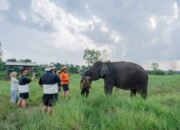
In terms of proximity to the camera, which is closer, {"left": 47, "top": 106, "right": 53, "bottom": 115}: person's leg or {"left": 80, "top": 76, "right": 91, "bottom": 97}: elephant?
{"left": 47, "top": 106, "right": 53, "bottom": 115}: person's leg

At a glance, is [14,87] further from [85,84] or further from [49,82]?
[49,82]

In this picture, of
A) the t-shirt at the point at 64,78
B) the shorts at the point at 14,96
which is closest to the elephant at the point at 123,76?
the t-shirt at the point at 64,78

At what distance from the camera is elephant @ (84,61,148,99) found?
44.8 feet

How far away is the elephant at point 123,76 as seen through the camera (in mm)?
13648

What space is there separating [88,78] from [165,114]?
5.91 meters

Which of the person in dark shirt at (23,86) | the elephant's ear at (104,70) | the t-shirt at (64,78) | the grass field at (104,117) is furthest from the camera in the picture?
the t-shirt at (64,78)

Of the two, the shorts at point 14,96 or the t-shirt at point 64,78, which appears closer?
the shorts at point 14,96

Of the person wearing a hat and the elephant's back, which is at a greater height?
the elephant's back

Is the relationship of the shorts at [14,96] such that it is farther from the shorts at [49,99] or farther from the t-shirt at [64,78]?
the shorts at [49,99]

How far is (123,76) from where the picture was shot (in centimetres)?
1367

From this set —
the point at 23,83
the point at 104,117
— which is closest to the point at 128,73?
the point at 23,83

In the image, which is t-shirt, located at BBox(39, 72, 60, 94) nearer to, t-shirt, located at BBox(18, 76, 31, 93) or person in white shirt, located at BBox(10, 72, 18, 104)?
t-shirt, located at BBox(18, 76, 31, 93)

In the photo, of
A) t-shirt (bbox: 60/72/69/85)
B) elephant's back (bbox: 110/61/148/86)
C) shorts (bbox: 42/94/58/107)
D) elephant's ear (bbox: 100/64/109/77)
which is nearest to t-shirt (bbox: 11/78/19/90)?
t-shirt (bbox: 60/72/69/85)

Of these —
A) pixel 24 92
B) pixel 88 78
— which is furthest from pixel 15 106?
Answer: pixel 88 78
